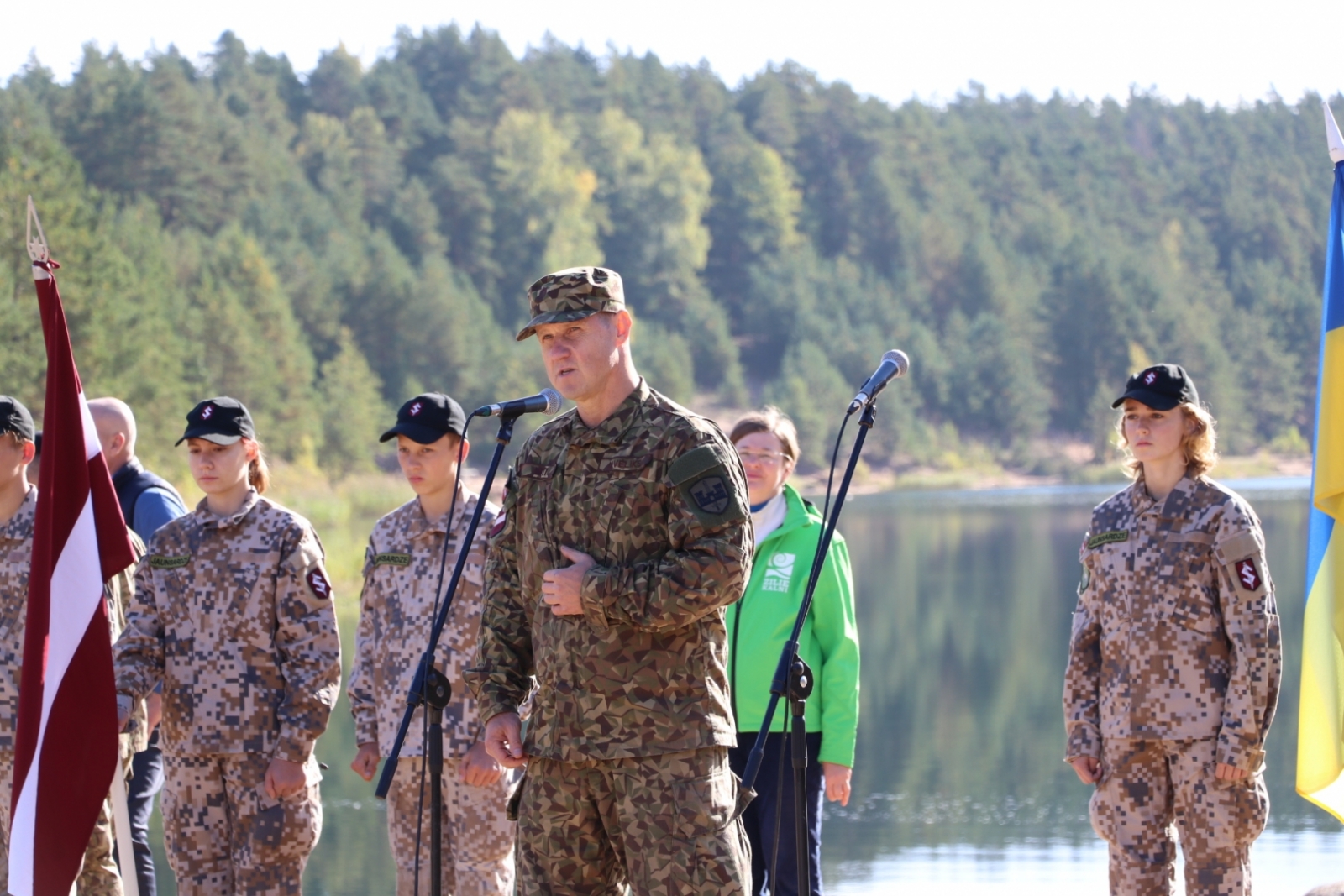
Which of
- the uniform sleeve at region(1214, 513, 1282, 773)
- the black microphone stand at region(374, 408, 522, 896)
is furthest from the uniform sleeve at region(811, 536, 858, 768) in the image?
the black microphone stand at region(374, 408, 522, 896)

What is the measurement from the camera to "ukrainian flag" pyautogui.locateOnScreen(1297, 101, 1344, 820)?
4062 mm

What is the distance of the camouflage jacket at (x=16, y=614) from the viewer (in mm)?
4707

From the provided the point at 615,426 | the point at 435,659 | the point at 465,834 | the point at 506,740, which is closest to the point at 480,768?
the point at 465,834

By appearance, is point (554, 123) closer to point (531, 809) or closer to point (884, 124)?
point (884, 124)

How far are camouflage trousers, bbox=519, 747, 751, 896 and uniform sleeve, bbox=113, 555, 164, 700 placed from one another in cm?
159

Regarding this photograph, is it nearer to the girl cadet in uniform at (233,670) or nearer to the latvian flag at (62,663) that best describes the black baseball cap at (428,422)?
the girl cadet in uniform at (233,670)

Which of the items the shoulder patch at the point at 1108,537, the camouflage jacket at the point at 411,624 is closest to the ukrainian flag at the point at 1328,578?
the shoulder patch at the point at 1108,537

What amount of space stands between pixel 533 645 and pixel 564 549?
247mm

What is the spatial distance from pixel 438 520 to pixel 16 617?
1.24 meters

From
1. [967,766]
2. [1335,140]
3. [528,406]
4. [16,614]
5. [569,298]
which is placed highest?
[1335,140]

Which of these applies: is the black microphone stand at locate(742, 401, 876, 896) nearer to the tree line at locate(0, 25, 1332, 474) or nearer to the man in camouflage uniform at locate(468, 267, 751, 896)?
the man in camouflage uniform at locate(468, 267, 751, 896)

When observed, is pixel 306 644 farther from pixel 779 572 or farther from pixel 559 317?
pixel 559 317

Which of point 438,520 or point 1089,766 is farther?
point 438,520

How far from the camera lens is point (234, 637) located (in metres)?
4.43
